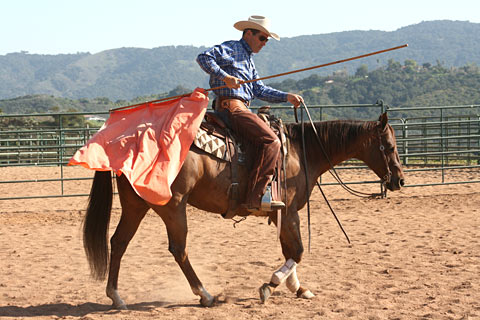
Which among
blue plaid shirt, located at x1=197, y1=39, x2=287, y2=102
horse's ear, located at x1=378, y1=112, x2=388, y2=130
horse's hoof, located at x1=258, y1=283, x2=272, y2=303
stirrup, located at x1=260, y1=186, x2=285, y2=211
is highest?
blue plaid shirt, located at x1=197, y1=39, x2=287, y2=102

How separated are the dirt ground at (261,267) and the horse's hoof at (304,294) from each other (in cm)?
7

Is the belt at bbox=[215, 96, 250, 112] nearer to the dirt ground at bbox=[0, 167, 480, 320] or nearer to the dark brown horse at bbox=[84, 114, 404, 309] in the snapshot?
the dark brown horse at bbox=[84, 114, 404, 309]

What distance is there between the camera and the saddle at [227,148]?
429 centimetres

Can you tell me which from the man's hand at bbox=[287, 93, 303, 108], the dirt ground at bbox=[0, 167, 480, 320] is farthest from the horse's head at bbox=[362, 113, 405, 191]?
the dirt ground at bbox=[0, 167, 480, 320]

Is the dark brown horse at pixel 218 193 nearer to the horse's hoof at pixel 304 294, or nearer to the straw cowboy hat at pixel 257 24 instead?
the horse's hoof at pixel 304 294

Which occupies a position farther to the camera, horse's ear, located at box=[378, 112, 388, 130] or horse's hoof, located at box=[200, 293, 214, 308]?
horse's ear, located at box=[378, 112, 388, 130]

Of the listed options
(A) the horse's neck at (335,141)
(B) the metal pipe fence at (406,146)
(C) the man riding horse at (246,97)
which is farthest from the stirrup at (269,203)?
(B) the metal pipe fence at (406,146)

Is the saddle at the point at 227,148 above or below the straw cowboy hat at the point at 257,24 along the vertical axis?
below

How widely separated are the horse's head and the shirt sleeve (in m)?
1.41

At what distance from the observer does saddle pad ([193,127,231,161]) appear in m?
4.25

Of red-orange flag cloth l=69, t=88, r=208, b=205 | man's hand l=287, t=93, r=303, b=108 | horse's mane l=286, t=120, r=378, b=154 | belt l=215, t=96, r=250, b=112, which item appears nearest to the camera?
→ red-orange flag cloth l=69, t=88, r=208, b=205

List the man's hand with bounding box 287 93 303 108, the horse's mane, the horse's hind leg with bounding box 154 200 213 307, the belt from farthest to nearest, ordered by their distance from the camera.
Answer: the horse's mane → the man's hand with bounding box 287 93 303 108 → the belt → the horse's hind leg with bounding box 154 200 213 307

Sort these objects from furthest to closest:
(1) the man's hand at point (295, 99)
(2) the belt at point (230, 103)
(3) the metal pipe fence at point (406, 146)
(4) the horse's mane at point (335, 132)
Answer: (3) the metal pipe fence at point (406, 146), (4) the horse's mane at point (335, 132), (1) the man's hand at point (295, 99), (2) the belt at point (230, 103)

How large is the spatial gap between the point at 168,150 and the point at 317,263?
7.90ft
